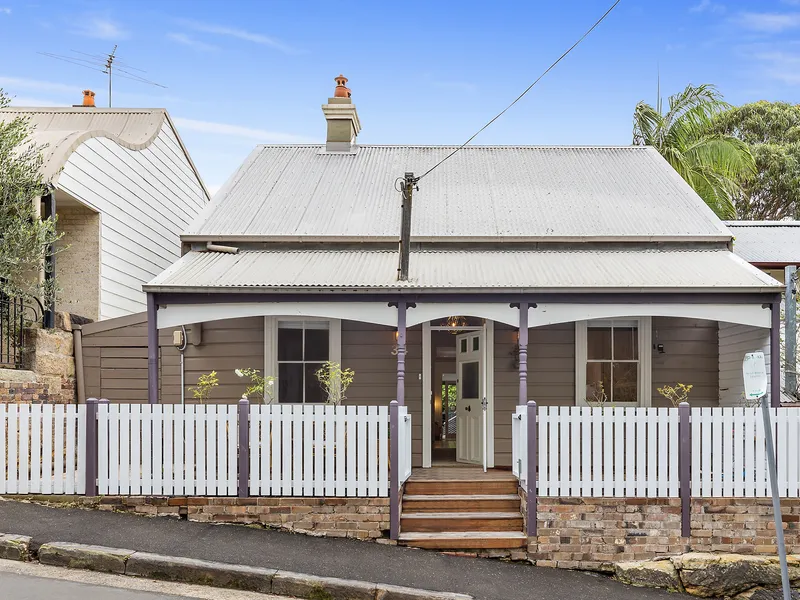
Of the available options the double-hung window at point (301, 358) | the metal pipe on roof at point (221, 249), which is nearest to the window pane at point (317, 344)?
the double-hung window at point (301, 358)

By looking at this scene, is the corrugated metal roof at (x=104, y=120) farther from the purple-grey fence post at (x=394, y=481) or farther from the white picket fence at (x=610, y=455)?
the white picket fence at (x=610, y=455)

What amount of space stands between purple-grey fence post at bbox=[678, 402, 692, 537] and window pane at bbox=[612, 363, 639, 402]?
2.85 meters

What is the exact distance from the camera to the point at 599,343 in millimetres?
11289

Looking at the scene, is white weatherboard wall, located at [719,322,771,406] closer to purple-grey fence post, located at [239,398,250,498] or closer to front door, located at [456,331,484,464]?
front door, located at [456,331,484,464]

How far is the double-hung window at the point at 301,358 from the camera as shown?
36.7 feet

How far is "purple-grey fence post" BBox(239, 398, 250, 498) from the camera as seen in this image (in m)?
8.20

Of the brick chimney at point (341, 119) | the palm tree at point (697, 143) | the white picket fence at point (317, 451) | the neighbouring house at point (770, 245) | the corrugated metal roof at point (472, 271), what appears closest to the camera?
the white picket fence at point (317, 451)

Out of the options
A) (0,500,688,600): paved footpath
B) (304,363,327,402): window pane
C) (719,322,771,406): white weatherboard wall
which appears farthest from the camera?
(304,363,327,402): window pane

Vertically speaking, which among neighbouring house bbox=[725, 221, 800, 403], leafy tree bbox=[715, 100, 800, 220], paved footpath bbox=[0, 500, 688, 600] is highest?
leafy tree bbox=[715, 100, 800, 220]

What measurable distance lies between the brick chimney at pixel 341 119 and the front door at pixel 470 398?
486 centimetres

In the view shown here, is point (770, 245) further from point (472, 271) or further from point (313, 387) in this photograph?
point (313, 387)

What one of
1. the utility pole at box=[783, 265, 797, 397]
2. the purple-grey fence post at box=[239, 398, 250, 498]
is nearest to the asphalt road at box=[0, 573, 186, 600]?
the purple-grey fence post at box=[239, 398, 250, 498]

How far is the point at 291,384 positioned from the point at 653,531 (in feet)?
18.1

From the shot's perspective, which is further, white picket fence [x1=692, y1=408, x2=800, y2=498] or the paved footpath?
white picket fence [x1=692, y1=408, x2=800, y2=498]
